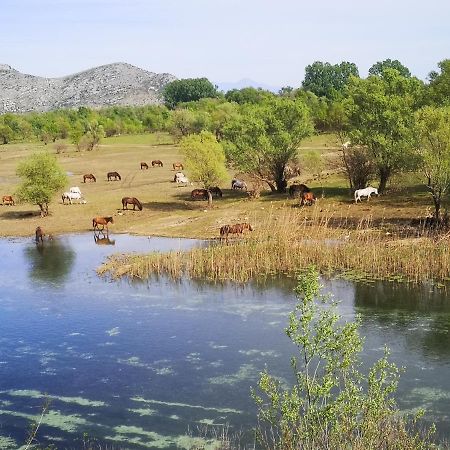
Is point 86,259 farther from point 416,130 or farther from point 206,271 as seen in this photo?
point 416,130

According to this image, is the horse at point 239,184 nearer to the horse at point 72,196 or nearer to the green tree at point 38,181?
the horse at point 72,196

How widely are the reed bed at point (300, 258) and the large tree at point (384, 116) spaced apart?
38.8ft

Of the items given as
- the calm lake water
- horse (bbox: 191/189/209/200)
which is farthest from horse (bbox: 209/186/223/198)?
the calm lake water

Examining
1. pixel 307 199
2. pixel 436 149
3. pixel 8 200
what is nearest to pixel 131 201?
pixel 8 200

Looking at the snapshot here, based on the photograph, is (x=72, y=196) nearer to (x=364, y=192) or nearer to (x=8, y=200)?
(x=8, y=200)

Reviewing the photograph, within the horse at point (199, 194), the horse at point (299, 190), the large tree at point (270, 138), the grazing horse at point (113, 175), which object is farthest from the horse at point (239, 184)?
the grazing horse at point (113, 175)

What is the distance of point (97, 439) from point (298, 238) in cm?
1871

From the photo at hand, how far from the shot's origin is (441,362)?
19.6 metres

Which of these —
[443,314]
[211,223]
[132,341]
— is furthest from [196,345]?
[211,223]

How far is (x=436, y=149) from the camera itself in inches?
1332

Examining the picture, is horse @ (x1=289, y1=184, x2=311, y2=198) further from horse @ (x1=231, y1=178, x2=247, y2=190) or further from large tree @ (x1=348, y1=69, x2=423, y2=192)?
horse @ (x1=231, y1=178, x2=247, y2=190)

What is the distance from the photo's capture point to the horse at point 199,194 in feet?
165

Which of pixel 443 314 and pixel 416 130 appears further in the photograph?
pixel 416 130

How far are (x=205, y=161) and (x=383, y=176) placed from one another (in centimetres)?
1405
